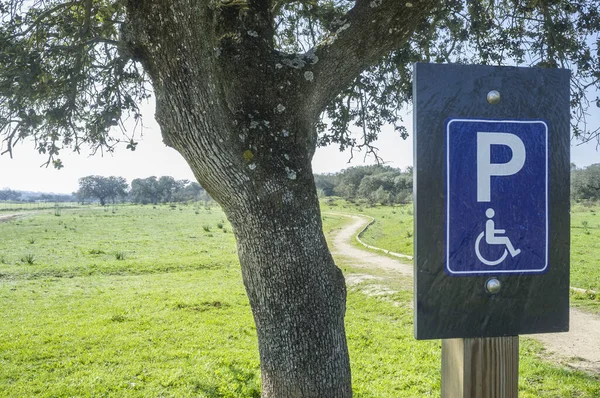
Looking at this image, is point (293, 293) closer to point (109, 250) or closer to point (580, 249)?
point (580, 249)

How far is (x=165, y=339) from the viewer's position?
8.66 m

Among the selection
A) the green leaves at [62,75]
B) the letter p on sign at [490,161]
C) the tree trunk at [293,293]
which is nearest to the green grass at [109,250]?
the green leaves at [62,75]

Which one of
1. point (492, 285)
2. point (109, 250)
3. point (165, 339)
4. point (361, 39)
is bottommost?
point (165, 339)

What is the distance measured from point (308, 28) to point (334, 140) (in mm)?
1926

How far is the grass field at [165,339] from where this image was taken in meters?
6.18

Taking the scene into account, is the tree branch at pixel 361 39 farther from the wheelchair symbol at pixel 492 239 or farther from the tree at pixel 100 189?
the tree at pixel 100 189

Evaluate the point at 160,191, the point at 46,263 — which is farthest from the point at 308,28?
the point at 160,191

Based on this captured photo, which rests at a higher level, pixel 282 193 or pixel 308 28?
pixel 308 28

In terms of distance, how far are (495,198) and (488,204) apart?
35 mm

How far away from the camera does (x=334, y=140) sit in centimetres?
691

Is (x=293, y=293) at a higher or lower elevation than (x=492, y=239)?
lower

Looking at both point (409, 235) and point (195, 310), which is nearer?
point (195, 310)

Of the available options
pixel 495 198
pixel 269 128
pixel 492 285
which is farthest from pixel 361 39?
pixel 492 285

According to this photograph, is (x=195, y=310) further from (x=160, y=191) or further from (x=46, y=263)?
(x=160, y=191)
